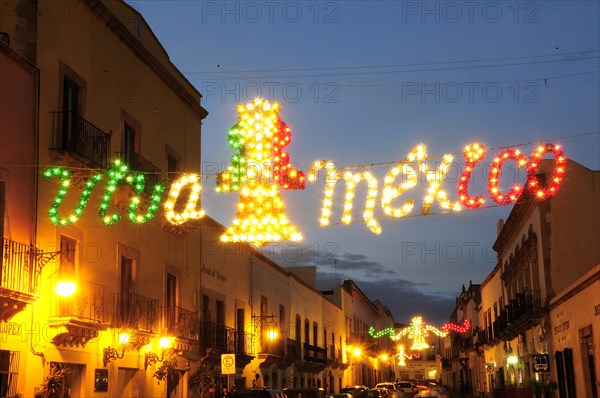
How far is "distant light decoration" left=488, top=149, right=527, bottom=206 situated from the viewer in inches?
578

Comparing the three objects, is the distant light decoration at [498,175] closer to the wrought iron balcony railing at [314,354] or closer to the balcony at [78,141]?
the balcony at [78,141]

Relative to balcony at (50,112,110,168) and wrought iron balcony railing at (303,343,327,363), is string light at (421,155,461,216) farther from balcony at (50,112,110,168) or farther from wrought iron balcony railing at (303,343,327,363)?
wrought iron balcony railing at (303,343,327,363)

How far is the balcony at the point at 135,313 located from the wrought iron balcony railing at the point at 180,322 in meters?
1.02

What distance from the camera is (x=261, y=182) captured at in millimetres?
17094

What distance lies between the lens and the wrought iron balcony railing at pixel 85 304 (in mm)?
15674

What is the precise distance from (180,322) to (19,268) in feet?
29.2

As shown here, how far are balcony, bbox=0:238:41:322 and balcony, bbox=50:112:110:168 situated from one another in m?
2.30

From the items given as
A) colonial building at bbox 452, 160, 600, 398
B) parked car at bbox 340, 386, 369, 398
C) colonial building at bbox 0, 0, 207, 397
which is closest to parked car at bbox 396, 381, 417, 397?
colonial building at bbox 452, 160, 600, 398

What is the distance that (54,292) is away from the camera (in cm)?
1562

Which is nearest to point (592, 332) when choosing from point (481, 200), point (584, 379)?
point (584, 379)

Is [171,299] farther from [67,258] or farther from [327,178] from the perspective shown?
[327,178]

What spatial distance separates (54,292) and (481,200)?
325 inches

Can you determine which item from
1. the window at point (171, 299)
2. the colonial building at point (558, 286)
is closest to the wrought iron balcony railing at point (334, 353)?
the colonial building at point (558, 286)

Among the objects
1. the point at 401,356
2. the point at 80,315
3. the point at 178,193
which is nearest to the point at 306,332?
the point at 178,193
